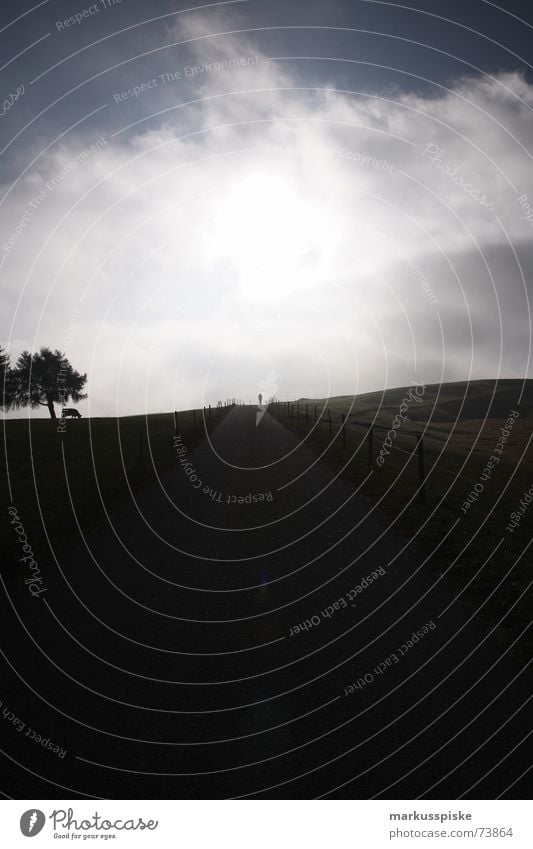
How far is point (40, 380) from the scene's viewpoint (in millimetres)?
70625

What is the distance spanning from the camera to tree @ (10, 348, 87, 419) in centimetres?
6888

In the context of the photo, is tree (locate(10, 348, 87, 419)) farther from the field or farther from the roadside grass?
the field

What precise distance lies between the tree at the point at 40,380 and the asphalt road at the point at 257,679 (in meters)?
69.7

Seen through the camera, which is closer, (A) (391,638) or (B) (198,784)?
(B) (198,784)

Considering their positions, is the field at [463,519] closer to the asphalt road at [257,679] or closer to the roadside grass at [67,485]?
the asphalt road at [257,679]

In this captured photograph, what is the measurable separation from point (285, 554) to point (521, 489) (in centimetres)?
1513

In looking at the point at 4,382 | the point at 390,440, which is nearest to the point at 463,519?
the point at 390,440

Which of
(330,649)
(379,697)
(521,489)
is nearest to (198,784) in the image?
(379,697)

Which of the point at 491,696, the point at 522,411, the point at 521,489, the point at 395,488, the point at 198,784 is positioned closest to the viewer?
the point at 198,784

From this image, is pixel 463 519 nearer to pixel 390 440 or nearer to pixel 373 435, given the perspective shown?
pixel 390 440

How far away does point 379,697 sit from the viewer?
4430mm

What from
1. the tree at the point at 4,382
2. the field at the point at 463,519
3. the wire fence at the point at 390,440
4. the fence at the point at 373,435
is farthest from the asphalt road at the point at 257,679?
the tree at the point at 4,382

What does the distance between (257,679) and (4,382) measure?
71.3 meters

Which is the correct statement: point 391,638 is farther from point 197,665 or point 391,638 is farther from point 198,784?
point 198,784
